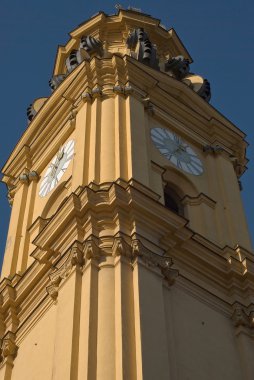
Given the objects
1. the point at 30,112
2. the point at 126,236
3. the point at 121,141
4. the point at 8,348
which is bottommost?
the point at 8,348

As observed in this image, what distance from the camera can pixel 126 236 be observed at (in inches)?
697

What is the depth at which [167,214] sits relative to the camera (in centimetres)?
1875

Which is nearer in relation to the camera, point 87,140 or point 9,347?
point 9,347

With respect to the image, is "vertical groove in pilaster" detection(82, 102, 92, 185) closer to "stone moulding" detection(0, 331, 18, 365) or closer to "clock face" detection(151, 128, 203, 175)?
"clock face" detection(151, 128, 203, 175)

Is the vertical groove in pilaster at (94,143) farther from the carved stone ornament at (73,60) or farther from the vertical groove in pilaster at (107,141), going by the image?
the carved stone ornament at (73,60)

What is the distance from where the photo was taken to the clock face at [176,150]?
2270cm

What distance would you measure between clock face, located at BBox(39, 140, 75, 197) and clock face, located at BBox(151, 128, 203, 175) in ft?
6.96

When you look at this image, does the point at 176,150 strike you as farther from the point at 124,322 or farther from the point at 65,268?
the point at 124,322

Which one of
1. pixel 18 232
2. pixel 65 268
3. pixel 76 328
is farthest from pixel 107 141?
pixel 76 328

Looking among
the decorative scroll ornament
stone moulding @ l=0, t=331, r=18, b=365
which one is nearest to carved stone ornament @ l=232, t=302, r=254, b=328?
stone moulding @ l=0, t=331, r=18, b=365

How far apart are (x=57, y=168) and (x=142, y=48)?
570 centimetres

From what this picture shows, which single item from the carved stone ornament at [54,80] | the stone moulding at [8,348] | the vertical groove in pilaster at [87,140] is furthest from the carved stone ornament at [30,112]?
the stone moulding at [8,348]

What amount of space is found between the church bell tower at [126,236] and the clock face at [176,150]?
0.04 meters

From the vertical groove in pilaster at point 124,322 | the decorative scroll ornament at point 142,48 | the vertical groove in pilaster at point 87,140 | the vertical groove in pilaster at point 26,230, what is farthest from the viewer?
the decorative scroll ornament at point 142,48
